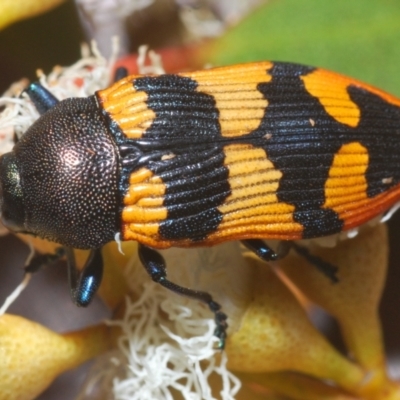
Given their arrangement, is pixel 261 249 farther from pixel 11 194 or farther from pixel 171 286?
pixel 11 194

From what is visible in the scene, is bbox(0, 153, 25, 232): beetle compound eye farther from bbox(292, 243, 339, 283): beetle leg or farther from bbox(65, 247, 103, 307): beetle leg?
bbox(292, 243, 339, 283): beetle leg

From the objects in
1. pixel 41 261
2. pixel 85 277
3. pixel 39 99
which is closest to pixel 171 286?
pixel 85 277

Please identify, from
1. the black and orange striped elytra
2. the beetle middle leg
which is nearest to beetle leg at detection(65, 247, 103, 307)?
the black and orange striped elytra

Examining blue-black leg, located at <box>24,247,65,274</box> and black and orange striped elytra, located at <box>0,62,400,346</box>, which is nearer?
black and orange striped elytra, located at <box>0,62,400,346</box>

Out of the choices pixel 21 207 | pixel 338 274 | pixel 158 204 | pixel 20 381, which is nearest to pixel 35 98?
pixel 21 207

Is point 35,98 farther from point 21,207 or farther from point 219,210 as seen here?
point 219,210
